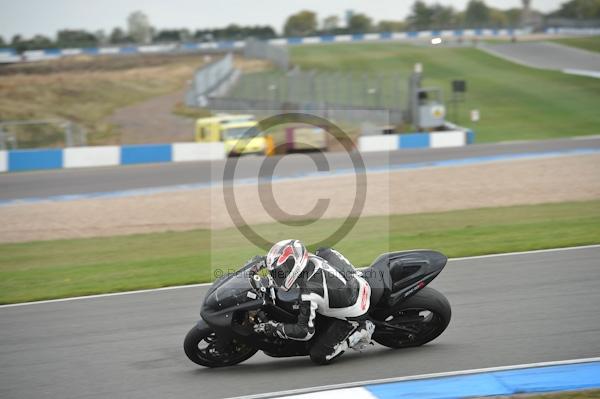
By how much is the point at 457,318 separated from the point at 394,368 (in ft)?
5.94

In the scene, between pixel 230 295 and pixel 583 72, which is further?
pixel 583 72

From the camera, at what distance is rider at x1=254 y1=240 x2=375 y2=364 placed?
709 cm

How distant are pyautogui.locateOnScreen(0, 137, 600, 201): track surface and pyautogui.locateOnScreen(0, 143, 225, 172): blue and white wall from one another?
904 millimetres

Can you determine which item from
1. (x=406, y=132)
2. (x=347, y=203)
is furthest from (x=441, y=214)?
(x=406, y=132)

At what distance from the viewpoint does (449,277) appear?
1096cm

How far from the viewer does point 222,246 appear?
1456 cm

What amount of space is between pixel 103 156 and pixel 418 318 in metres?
21.9

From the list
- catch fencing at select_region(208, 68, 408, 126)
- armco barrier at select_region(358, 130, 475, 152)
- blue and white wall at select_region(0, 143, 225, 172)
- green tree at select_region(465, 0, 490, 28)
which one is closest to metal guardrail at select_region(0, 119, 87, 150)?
blue and white wall at select_region(0, 143, 225, 172)

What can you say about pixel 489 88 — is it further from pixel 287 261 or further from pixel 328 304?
pixel 287 261

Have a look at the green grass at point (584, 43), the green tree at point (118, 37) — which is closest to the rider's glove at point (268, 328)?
the green grass at point (584, 43)

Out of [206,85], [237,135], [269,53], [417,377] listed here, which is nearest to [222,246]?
[417,377]

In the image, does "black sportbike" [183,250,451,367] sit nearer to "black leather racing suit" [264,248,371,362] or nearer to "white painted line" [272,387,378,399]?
"black leather racing suit" [264,248,371,362]

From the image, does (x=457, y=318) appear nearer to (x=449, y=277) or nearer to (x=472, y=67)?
(x=449, y=277)

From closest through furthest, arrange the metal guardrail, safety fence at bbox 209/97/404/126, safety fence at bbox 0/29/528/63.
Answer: the metal guardrail → safety fence at bbox 209/97/404/126 → safety fence at bbox 0/29/528/63
